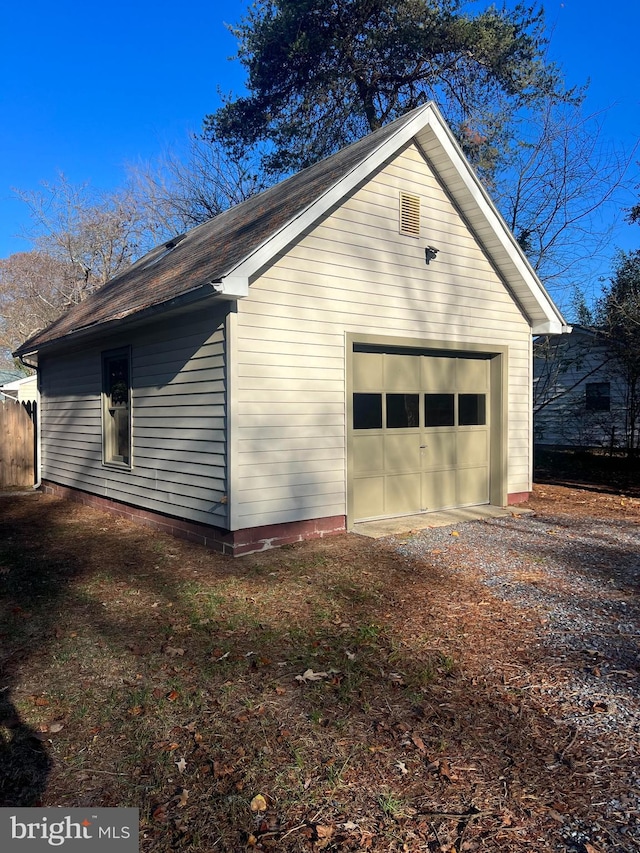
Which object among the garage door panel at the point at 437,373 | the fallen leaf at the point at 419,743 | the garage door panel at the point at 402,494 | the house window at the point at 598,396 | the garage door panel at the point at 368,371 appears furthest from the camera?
the house window at the point at 598,396

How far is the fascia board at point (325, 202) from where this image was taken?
643 centimetres

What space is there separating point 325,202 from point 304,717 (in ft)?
18.8

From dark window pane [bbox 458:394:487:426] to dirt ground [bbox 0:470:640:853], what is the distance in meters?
3.87

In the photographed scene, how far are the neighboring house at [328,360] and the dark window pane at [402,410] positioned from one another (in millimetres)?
34

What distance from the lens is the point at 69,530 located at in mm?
8781

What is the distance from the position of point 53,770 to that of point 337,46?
17.1m

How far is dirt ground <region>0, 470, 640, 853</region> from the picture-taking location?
2.52m

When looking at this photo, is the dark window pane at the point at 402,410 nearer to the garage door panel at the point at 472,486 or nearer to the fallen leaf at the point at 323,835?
the garage door panel at the point at 472,486

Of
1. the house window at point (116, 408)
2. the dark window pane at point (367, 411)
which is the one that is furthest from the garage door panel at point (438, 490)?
the house window at point (116, 408)

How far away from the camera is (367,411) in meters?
8.33

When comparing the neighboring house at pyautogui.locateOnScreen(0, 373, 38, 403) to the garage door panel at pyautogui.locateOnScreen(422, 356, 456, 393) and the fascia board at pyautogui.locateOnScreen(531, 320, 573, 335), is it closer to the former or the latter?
the garage door panel at pyautogui.locateOnScreen(422, 356, 456, 393)

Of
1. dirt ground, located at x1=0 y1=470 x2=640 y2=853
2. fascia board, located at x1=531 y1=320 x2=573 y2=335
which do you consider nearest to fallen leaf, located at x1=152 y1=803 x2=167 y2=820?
dirt ground, located at x1=0 y1=470 x2=640 y2=853

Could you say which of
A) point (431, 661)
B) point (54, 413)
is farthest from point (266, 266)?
point (54, 413)

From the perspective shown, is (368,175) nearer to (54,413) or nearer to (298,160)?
(54,413)
